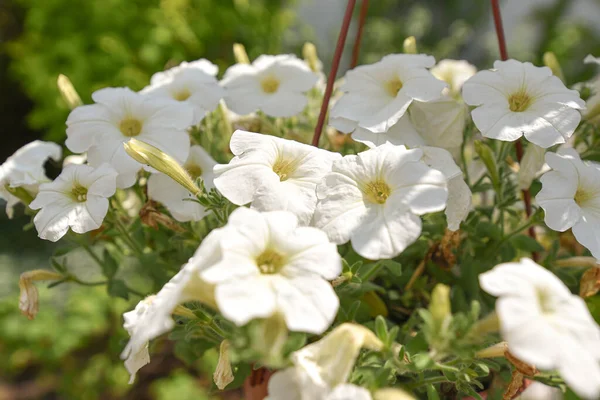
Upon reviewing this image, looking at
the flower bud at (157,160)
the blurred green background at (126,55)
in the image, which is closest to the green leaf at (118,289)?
the flower bud at (157,160)

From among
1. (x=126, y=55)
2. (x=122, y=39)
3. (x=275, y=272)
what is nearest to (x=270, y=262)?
(x=275, y=272)

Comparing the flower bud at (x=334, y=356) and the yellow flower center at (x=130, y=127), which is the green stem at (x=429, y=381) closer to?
the flower bud at (x=334, y=356)

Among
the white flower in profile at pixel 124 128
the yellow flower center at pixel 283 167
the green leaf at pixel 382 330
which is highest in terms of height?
the white flower in profile at pixel 124 128

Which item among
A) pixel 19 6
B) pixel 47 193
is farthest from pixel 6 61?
pixel 47 193

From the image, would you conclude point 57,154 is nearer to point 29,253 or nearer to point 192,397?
point 192,397

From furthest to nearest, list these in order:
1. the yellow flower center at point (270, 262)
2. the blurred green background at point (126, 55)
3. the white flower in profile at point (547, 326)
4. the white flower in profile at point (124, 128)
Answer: the blurred green background at point (126, 55) < the white flower in profile at point (124, 128) < the yellow flower center at point (270, 262) < the white flower in profile at point (547, 326)

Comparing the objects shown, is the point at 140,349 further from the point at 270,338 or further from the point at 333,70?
the point at 333,70

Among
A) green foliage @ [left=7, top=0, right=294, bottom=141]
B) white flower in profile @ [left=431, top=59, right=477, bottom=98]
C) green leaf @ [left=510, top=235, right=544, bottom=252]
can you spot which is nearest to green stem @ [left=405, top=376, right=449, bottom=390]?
green leaf @ [left=510, top=235, right=544, bottom=252]
